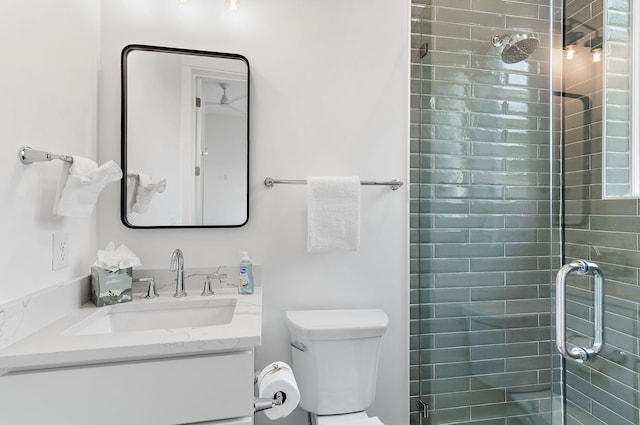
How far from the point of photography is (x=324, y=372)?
1.39m

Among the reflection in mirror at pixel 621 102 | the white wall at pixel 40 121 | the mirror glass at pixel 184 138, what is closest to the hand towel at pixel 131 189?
the mirror glass at pixel 184 138

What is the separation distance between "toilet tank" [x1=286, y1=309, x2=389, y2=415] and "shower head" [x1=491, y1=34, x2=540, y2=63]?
126 centimetres

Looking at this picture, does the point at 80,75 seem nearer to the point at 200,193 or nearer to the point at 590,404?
the point at 200,193

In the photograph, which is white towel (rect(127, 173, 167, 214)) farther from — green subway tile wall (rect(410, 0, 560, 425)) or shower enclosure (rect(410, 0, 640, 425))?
shower enclosure (rect(410, 0, 640, 425))

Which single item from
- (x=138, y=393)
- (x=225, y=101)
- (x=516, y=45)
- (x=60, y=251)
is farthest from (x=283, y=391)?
(x=516, y=45)

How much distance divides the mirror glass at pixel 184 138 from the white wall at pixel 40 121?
168mm

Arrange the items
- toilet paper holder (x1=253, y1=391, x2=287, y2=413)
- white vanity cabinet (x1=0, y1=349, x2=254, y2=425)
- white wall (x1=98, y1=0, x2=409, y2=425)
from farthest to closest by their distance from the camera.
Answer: white wall (x1=98, y1=0, x2=409, y2=425)
toilet paper holder (x1=253, y1=391, x2=287, y2=413)
white vanity cabinet (x1=0, y1=349, x2=254, y2=425)

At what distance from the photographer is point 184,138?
1.48 m

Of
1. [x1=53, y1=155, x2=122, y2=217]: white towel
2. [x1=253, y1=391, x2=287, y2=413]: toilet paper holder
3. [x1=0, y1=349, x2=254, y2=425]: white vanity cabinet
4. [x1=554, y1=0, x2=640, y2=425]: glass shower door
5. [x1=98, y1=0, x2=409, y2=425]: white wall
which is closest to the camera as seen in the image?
[x1=0, y1=349, x2=254, y2=425]: white vanity cabinet

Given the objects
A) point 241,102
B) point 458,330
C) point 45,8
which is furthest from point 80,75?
point 458,330

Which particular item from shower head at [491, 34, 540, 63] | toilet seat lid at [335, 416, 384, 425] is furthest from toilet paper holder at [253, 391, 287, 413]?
shower head at [491, 34, 540, 63]

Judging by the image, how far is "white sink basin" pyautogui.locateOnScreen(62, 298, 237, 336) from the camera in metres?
1.23

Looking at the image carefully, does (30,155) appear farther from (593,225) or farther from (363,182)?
(593,225)

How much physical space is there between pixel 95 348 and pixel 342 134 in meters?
1.26
